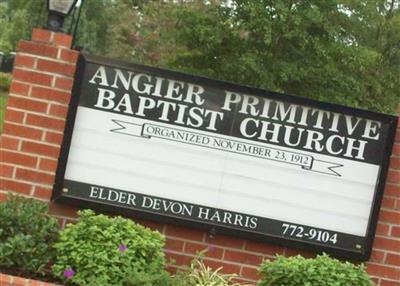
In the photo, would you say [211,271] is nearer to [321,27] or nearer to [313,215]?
[313,215]

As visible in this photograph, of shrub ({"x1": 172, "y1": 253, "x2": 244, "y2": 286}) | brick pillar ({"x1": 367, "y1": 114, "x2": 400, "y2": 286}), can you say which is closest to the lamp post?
shrub ({"x1": 172, "y1": 253, "x2": 244, "y2": 286})

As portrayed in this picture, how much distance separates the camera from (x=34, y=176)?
5.01m

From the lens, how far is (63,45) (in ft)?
16.3

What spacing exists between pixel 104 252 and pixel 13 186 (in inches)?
41.8

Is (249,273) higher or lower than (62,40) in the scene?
lower

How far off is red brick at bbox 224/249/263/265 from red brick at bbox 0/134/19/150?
1.79 metres

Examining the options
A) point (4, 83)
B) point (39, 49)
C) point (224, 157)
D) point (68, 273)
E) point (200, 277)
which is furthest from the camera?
point (4, 83)

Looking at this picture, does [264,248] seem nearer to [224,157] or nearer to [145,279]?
[224,157]

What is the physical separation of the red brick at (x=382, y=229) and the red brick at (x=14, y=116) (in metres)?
2.88

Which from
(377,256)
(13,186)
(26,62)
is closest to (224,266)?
(377,256)

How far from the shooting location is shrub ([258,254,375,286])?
4465mm

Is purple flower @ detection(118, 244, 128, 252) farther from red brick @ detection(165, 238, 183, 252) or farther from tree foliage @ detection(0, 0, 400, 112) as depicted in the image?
tree foliage @ detection(0, 0, 400, 112)

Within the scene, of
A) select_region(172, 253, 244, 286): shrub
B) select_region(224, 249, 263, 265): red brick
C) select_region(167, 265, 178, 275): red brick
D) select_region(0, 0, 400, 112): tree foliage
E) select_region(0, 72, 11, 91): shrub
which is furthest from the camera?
select_region(0, 72, 11, 91): shrub

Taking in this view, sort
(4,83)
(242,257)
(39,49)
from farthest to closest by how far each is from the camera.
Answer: (4,83) → (242,257) → (39,49)
